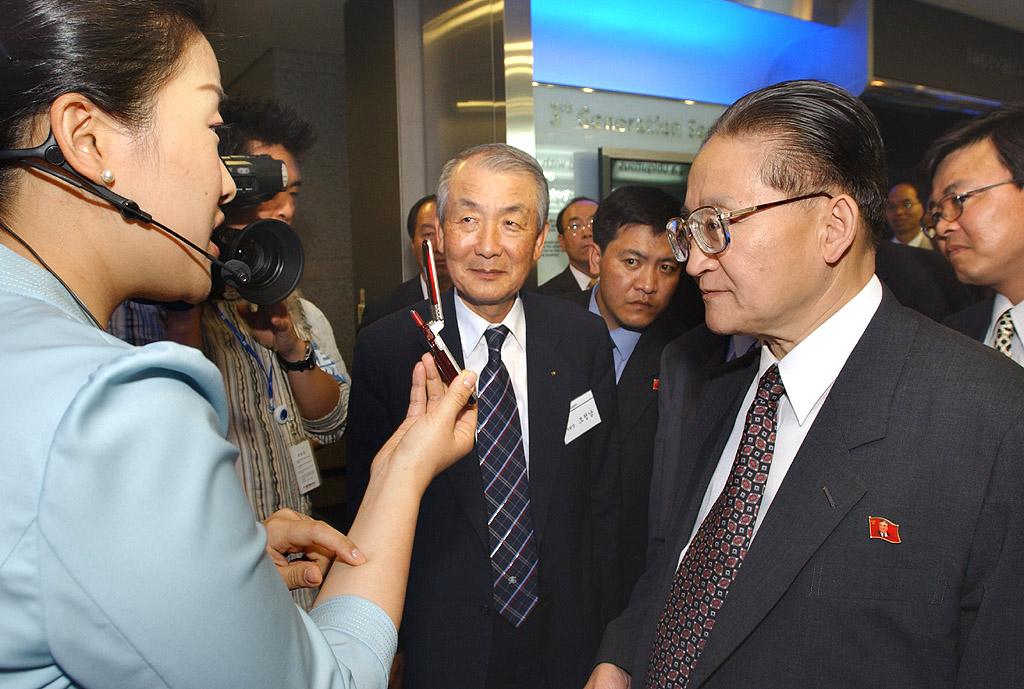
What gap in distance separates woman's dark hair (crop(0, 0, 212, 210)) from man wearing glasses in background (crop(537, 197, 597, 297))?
2.56 m

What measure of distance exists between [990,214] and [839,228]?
1340mm

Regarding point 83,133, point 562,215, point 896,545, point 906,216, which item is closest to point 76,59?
point 83,133

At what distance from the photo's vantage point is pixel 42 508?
0.50 metres

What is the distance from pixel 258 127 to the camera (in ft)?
7.41

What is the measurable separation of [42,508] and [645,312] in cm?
235

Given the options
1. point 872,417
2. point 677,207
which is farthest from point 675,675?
point 677,207

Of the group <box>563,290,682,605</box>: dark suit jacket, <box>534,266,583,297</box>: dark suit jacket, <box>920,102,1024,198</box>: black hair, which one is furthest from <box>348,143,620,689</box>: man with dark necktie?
<box>920,102,1024,198</box>: black hair

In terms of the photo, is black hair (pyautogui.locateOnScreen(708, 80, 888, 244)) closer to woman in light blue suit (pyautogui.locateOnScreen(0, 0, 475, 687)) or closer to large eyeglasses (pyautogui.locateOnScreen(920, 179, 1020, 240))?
woman in light blue suit (pyautogui.locateOnScreen(0, 0, 475, 687))

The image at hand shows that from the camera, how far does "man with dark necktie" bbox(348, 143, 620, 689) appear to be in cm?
181

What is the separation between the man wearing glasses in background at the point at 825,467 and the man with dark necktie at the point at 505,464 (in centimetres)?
41

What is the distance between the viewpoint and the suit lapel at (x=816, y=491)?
3.76ft

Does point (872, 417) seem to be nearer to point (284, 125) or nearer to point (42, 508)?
point (42, 508)

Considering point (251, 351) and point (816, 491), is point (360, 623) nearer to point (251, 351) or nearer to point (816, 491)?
point (816, 491)

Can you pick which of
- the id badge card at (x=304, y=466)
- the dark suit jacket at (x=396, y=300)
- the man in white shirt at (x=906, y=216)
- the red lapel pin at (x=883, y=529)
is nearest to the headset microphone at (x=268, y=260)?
the id badge card at (x=304, y=466)
